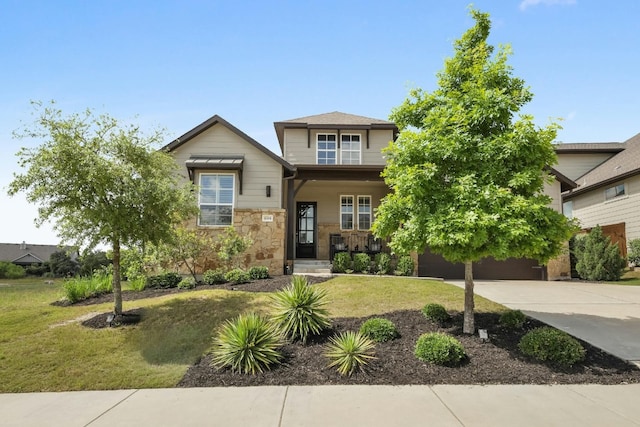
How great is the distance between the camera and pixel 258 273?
11836 millimetres

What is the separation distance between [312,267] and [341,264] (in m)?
1.26

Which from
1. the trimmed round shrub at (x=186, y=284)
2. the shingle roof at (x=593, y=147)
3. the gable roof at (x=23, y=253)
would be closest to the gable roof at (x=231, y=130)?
the trimmed round shrub at (x=186, y=284)

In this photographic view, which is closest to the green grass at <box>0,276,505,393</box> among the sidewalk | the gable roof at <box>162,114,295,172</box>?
the sidewalk

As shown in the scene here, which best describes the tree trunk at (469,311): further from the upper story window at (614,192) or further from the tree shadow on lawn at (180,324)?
the upper story window at (614,192)

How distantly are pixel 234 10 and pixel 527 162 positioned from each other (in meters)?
7.16

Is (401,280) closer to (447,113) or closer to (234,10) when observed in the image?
(447,113)

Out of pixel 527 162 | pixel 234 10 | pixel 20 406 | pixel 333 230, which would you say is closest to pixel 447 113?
pixel 527 162

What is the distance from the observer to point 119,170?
7281mm

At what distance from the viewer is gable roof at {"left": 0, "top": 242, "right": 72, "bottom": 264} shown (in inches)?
850

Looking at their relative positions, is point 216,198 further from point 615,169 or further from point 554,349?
point 615,169

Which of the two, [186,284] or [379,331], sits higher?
[186,284]

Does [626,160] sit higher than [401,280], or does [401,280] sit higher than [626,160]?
[626,160]

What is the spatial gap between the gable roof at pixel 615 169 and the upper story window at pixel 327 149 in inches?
492

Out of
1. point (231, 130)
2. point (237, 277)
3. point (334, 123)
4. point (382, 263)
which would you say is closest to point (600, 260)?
point (382, 263)
